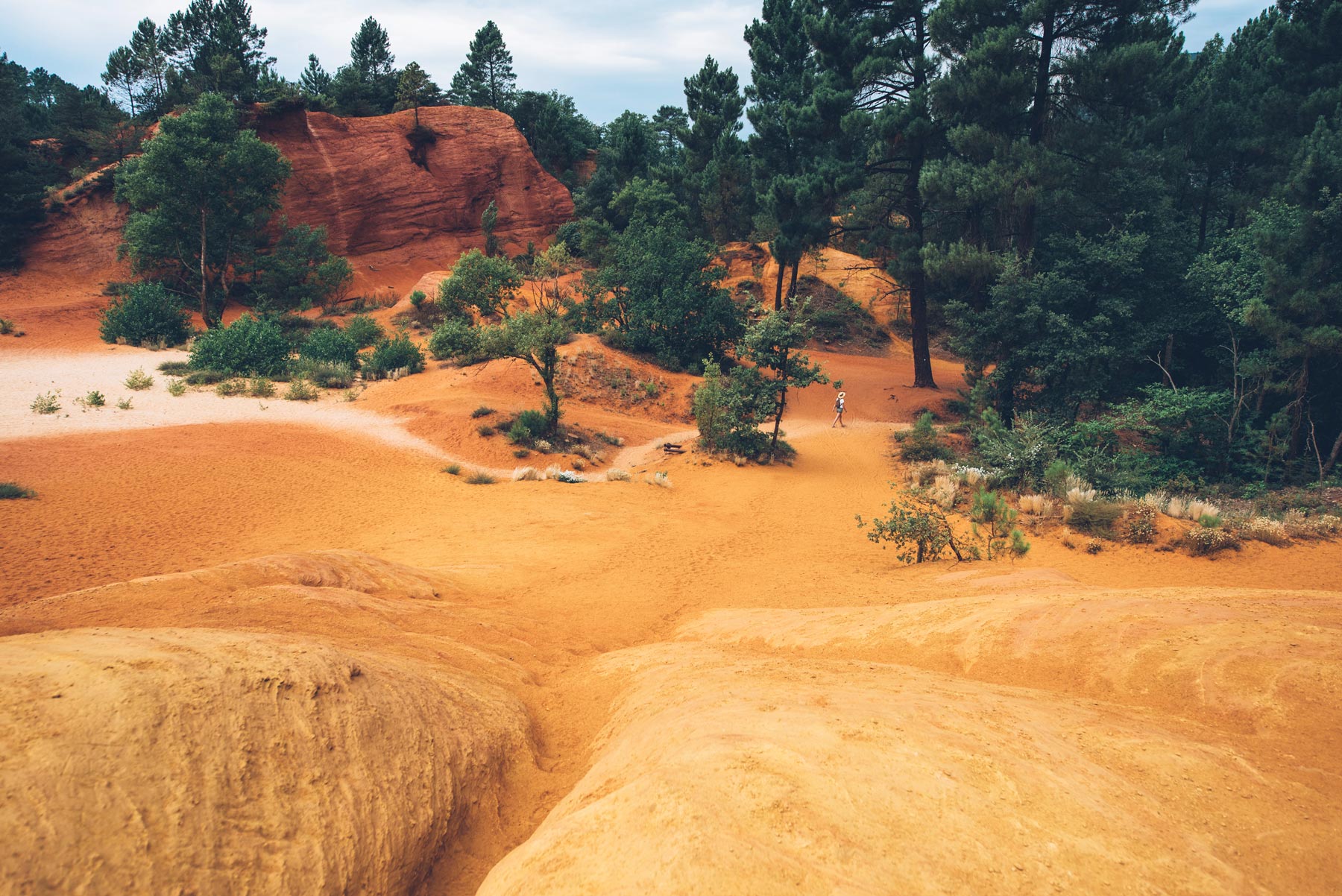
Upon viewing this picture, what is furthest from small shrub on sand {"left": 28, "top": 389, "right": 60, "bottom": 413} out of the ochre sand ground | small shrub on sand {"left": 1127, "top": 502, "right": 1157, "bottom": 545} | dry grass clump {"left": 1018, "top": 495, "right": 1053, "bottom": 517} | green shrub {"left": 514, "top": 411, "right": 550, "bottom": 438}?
small shrub on sand {"left": 1127, "top": 502, "right": 1157, "bottom": 545}

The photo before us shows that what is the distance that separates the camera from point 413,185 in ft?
129

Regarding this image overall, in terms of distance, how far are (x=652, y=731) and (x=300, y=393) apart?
19240 millimetres

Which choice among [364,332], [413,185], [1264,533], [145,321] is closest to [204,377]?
[364,332]

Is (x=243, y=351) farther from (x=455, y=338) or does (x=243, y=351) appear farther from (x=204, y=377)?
(x=455, y=338)

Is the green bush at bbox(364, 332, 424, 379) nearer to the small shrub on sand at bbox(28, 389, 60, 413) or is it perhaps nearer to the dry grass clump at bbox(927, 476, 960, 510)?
the small shrub on sand at bbox(28, 389, 60, 413)

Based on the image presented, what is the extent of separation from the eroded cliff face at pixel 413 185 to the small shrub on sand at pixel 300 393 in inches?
836

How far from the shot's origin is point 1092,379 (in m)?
17.2

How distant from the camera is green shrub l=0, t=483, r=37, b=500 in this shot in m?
9.05

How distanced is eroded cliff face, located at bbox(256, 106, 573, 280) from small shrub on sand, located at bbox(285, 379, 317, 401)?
21.2 metres

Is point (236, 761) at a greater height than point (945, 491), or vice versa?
point (236, 761)

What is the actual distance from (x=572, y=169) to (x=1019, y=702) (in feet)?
168

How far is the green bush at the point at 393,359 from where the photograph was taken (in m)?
22.0

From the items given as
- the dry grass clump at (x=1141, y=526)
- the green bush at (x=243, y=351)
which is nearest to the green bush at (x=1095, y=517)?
the dry grass clump at (x=1141, y=526)

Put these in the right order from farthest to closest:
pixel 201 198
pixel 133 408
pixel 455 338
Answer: pixel 201 198 < pixel 455 338 < pixel 133 408
